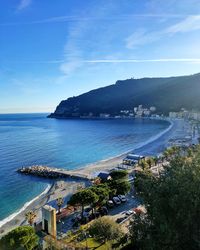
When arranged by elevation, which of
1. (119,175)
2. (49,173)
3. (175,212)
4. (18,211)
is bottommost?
(18,211)

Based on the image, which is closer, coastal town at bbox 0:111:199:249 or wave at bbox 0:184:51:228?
coastal town at bbox 0:111:199:249

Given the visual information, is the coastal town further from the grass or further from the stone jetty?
the grass

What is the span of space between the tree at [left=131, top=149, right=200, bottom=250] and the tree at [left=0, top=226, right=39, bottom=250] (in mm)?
8743

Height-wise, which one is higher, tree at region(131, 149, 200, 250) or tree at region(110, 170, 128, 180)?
tree at region(131, 149, 200, 250)

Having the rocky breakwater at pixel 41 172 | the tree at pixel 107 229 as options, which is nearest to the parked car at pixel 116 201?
the tree at pixel 107 229

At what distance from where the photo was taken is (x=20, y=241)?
18.0 m

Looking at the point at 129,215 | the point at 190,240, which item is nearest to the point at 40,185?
the point at 129,215

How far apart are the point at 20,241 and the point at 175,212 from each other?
10995 millimetres

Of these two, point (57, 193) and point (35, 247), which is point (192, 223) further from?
point (57, 193)

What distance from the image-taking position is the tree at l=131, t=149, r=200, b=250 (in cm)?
1080

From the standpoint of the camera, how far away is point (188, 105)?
186000 millimetres

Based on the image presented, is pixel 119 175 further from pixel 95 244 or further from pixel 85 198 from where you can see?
pixel 95 244

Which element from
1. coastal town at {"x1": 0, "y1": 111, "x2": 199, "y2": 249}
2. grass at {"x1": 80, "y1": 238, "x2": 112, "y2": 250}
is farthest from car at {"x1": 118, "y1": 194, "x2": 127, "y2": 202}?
grass at {"x1": 80, "y1": 238, "x2": 112, "y2": 250}

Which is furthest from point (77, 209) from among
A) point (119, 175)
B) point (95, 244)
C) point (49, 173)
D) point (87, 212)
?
point (49, 173)
